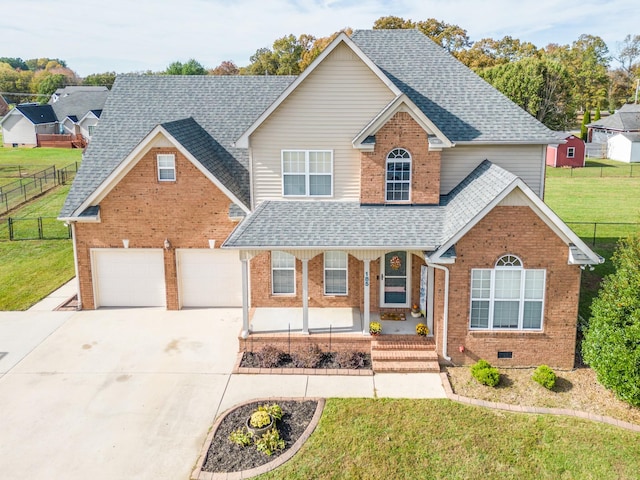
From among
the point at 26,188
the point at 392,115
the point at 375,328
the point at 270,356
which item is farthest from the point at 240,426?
the point at 26,188

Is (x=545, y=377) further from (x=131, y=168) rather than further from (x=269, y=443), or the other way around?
(x=131, y=168)

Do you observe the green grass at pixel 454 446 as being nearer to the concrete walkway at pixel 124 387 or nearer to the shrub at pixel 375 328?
the concrete walkway at pixel 124 387

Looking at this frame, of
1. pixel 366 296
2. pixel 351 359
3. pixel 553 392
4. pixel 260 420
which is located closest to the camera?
pixel 260 420

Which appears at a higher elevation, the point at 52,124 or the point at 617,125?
the point at 52,124

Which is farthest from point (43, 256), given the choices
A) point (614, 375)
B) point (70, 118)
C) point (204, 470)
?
point (70, 118)

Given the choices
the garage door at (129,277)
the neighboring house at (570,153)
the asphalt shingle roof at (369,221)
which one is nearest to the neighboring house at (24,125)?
the garage door at (129,277)

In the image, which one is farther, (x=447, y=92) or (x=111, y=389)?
(x=447, y=92)
